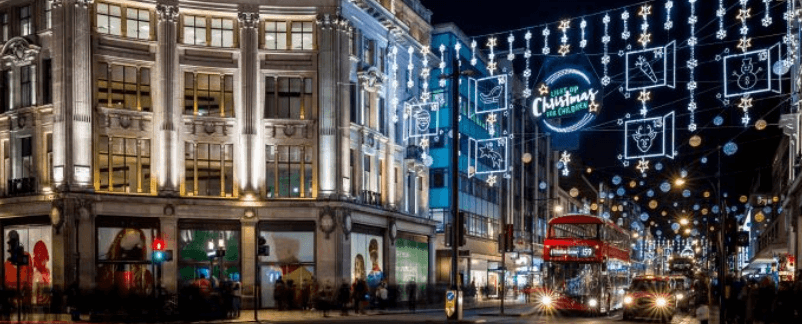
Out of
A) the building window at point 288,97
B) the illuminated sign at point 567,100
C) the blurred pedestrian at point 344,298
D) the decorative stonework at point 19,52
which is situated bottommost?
the blurred pedestrian at point 344,298

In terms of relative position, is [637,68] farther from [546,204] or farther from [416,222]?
[546,204]

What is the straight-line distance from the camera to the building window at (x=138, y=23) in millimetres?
41500

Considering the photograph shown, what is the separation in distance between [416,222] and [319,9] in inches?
613

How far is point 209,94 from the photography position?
43.2 meters

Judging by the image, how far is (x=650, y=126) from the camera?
1102 inches

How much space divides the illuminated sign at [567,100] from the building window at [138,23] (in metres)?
21.1

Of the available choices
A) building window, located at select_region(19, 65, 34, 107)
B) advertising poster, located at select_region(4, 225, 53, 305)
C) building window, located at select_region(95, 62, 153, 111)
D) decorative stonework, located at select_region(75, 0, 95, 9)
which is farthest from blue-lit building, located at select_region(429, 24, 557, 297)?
advertising poster, located at select_region(4, 225, 53, 305)

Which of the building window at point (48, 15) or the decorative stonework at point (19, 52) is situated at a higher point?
the building window at point (48, 15)

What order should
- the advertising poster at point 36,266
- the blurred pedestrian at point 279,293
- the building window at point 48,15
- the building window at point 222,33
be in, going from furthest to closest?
1. the building window at point 222,33
2. the blurred pedestrian at point 279,293
3. the building window at point 48,15
4. the advertising poster at point 36,266

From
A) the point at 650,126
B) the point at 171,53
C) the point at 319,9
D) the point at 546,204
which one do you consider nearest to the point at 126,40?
the point at 171,53

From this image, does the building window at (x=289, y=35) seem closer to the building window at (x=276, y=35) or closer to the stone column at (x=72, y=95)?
the building window at (x=276, y=35)

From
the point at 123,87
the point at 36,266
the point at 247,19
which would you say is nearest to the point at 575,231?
the point at 247,19

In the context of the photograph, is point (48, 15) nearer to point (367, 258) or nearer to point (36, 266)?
point (36, 266)

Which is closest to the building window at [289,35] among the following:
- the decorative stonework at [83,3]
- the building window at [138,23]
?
the building window at [138,23]
